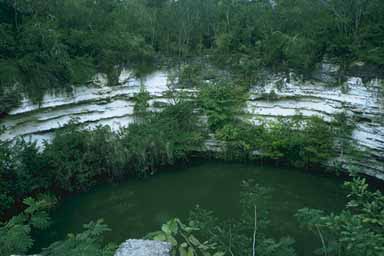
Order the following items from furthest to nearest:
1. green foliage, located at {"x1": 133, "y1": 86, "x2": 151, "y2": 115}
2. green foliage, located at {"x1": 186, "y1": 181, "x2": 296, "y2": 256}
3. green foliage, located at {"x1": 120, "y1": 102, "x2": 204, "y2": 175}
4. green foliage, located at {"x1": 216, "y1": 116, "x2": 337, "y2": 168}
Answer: green foliage, located at {"x1": 133, "y1": 86, "x2": 151, "y2": 115} < green foliage, located at {"x1": 120, "y1": 102, "x2": 204, "y2": 175} < green foliage, located at {"x1": 216, "y1": 116, "x2": 337, "y2": 168} < green foliage, located at {"x1": 186, "y1": 181, "x2": 296, "y2": 256}

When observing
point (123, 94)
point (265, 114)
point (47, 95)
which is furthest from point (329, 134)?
point (47, 95)

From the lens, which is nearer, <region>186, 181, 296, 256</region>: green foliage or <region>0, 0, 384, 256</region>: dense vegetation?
<region>186, 181, 296, 256</region>: green foliage

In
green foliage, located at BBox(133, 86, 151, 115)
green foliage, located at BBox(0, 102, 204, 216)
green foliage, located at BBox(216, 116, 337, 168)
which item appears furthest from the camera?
green foliage, located at BBox(133, 86, 151, 115)

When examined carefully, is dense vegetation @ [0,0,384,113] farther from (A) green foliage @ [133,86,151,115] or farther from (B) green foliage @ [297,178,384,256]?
(B) green foliage @ [297,178,384,256]

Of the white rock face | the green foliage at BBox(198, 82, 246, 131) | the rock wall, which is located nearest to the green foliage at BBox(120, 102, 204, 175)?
the green foliage at BBox(198, 82, 246, 131)

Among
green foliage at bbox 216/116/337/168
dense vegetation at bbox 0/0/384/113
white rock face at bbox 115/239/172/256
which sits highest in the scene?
dense vegetation at bbox 0/0/384/113

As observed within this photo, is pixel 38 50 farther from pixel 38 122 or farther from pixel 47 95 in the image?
pixel 38 122

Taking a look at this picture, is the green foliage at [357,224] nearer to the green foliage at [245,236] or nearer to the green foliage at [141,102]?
the green foliage at [245,236]
